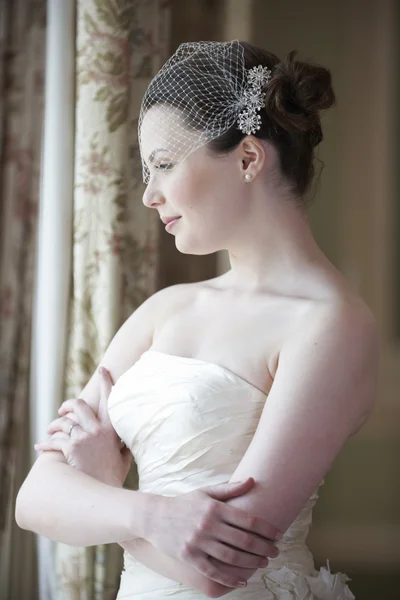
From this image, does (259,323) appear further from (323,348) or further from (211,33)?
(211,33)

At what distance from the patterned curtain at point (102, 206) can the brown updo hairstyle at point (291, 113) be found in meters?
0.75

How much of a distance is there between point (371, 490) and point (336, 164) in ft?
5.15

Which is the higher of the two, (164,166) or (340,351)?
(164,166)

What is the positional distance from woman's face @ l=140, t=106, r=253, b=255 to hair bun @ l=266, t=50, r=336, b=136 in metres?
0.13

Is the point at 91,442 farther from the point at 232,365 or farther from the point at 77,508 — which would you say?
the point at 232,365

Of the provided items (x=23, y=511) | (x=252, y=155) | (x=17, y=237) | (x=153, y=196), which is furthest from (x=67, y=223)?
(x=23, y=511)

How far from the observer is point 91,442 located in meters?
1.52

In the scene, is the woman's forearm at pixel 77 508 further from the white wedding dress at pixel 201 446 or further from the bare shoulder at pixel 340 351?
the bare shoulder at pixel 340 351

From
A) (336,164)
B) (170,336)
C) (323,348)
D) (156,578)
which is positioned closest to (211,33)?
(336,164)

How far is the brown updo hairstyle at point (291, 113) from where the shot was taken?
1.47 meters

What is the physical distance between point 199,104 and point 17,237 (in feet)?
3.58

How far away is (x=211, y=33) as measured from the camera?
284 centimetres

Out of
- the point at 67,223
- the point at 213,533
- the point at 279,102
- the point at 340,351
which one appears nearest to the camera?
the point at 213,533

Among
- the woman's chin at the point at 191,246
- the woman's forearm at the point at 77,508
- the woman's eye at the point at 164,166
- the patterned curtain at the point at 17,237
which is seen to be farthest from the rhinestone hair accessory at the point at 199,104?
the patterned curtain at the point at 17,237
